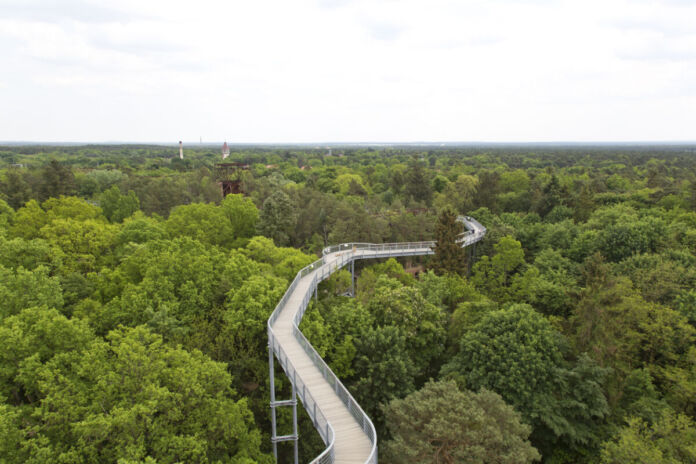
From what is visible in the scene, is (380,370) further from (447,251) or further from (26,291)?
(26,291)

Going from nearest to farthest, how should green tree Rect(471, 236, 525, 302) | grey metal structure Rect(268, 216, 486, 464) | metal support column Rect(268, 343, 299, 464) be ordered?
grey metal structure Rect(268, 216, 486, 464)
metal support column Rect(268, 343, 299, 464)
green tree Rect(471, 236, 525, 302)

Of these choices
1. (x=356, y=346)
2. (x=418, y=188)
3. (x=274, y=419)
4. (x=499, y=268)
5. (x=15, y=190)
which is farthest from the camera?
(x=418, y=188)

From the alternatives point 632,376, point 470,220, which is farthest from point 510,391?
point 470,220

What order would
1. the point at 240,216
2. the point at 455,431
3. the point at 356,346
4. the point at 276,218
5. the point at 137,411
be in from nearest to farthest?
the point at 137,411 < the point at 455,431 < the point at 356,346 < the point at 276,218 < the point at 240,216

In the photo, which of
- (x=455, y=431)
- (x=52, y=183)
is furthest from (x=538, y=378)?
(x=52, y=183)

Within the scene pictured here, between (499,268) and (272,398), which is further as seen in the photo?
(499,268)

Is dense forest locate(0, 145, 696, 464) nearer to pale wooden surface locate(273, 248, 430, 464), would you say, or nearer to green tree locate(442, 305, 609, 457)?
green tree locate(442, 305, 609, 457)

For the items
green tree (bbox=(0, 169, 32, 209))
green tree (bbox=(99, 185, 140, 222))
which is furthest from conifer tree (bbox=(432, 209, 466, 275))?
green tree (bbox=(0, 169, 32, 209))
